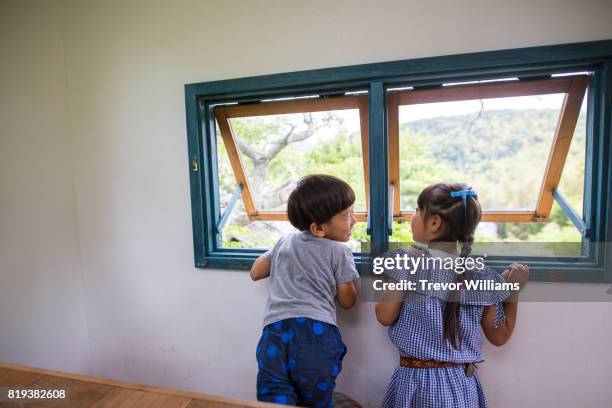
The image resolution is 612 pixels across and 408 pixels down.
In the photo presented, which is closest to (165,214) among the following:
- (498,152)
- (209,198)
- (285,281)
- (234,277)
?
(209,198)

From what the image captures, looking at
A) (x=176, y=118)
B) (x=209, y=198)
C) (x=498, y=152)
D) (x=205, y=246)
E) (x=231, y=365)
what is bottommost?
(x=231, y=365)

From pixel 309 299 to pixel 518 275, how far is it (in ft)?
2.47

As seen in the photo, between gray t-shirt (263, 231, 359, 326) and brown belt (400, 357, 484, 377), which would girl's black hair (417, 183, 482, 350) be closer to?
A: brown belt (400, 357, 484, 377)

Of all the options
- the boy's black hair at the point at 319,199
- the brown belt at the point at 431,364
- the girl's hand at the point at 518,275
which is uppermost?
the boy's black hair at the point at 319,199

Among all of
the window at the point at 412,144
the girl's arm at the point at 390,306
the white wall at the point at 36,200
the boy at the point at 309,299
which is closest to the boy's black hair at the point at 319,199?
the boy at the point at 309,299

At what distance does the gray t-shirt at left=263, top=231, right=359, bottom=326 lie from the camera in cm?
108

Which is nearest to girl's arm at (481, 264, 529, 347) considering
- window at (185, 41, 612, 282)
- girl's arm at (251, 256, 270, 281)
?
window at (185, 41, 612, 282)

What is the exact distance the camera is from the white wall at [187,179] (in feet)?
3.83

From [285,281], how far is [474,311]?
2.12 ft

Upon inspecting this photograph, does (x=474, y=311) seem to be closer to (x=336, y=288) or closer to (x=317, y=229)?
(x=336, y=288)

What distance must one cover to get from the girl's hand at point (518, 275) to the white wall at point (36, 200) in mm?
2025

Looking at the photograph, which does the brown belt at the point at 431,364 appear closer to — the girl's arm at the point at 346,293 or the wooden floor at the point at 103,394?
the girl's arm at the point at 346,293

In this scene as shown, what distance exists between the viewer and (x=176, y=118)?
1465mm

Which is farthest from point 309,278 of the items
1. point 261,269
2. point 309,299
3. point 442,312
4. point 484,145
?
point 484,145
